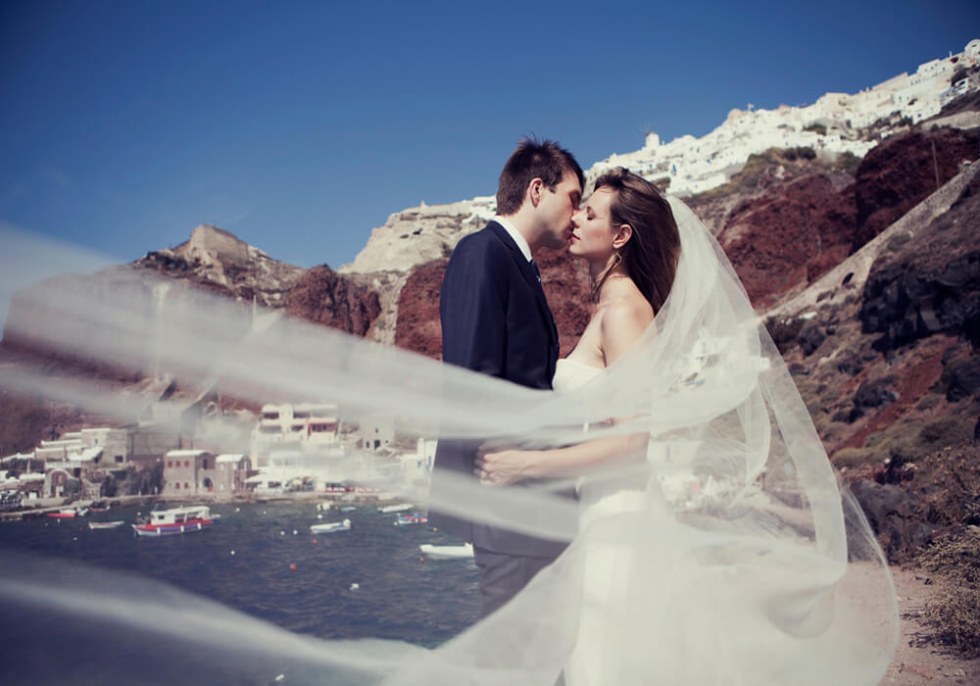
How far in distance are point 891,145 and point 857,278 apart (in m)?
11.9

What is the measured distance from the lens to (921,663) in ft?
16.6

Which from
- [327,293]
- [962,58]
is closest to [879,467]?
[327,293]

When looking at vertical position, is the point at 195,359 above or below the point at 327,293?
below

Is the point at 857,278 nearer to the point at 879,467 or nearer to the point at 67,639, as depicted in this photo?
the point at 879,467

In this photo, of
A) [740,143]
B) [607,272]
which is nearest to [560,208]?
[607,272]

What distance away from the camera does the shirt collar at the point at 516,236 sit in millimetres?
2086

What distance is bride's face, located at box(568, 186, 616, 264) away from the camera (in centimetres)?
226

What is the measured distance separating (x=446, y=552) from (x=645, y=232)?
20917mm

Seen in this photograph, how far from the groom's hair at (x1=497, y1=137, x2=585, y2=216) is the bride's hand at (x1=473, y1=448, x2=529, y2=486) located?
0.73m

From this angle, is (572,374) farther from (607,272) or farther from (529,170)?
(529,170)

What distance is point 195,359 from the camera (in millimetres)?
1840

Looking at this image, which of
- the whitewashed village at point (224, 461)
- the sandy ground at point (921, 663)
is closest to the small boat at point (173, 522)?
the whitewashed village at point (224, 461)

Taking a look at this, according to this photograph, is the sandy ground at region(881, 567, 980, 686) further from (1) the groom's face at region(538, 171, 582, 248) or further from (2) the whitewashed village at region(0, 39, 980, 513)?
(1) the groom's face at region(538, 171, 582, 248)

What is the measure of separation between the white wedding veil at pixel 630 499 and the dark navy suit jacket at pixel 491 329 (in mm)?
46
